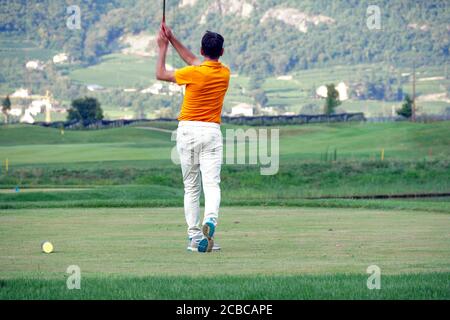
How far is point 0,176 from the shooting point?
45969 millimetres

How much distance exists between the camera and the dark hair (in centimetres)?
1255

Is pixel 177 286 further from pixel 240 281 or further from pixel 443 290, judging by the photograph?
pixel 443 290

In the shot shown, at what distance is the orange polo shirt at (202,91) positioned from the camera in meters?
12.6

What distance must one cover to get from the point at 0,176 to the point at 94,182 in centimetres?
410

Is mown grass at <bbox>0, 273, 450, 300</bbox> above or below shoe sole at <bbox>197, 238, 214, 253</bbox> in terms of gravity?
above

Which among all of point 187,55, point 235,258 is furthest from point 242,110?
point 235,258

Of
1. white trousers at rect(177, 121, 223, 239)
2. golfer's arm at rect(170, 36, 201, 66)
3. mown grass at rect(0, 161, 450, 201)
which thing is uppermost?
golfer's arm at rect(170, 36, 201, 66)

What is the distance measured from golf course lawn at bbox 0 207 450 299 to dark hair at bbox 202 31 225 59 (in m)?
2.19

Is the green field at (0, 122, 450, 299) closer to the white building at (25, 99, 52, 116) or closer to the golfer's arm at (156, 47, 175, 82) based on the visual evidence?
the golfer's arm at (156, 47, 175, 82)

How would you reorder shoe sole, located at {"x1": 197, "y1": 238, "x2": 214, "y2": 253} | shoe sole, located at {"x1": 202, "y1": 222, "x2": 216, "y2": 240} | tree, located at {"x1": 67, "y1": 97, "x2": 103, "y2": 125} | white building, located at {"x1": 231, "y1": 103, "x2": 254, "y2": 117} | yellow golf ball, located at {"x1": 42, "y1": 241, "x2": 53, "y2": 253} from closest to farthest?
shoe sole, located at {"x1": 197, "y1": 238, "x2": 214, "y2": 253} < shoe sole, located at {"x1": 202, "y1": 222, "x2": 216, "y2": 240} < yellow golf ball, located at {"x1": 42, "y1": 241, "x2": 53, "y2": 253} < tree, located at {"x1": 67, "y1": 97, "x2": 103, "y2": 125} < white building, located at {"x1": 231, "y1": 103, "x2": 254, "y2": 117}

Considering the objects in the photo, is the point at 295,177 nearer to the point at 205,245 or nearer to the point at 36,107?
the point at 205,245

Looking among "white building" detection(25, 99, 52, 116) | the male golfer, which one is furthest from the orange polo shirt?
"white building" detection(25, 99, 52, 116)

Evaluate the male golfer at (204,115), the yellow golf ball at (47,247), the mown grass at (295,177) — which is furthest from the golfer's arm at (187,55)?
the mown grass at (295,177)
